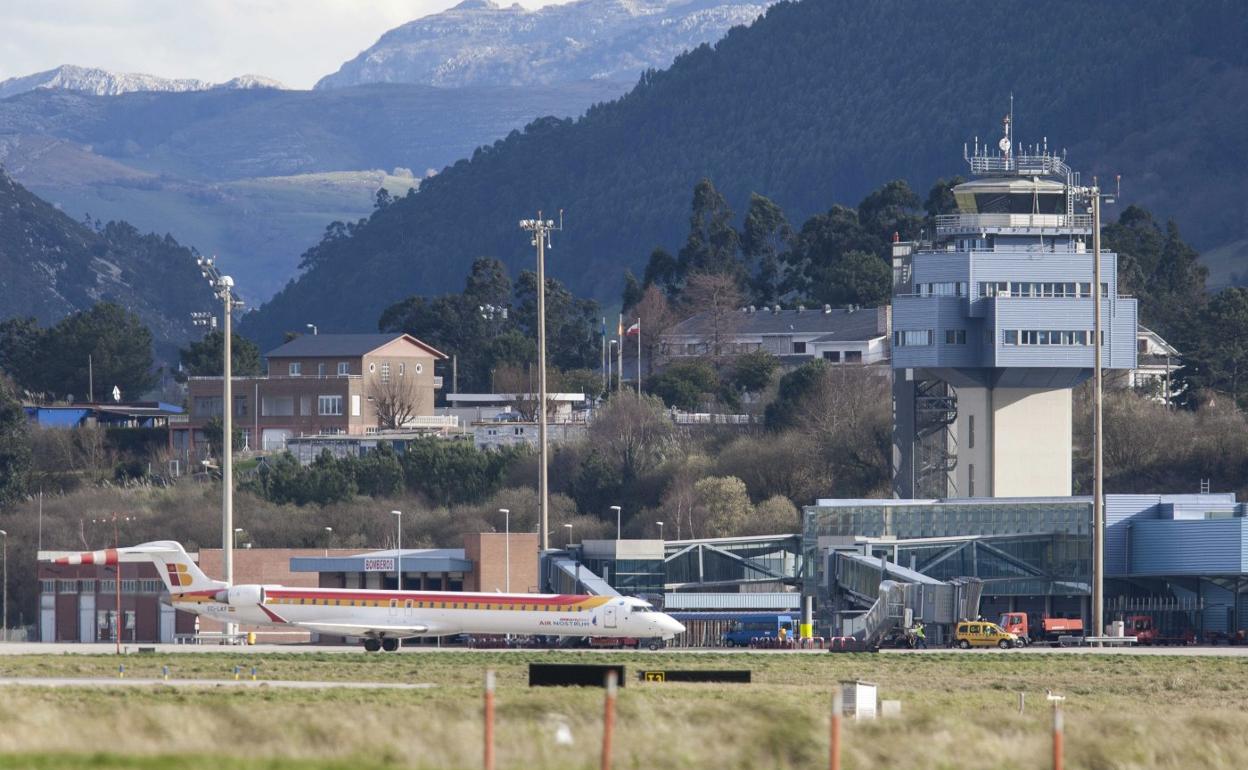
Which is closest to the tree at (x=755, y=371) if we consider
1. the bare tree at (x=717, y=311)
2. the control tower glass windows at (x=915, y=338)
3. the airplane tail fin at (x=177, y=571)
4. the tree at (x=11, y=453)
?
the bare tree at (x=717, y=311)

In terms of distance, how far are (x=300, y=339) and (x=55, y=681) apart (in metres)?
125

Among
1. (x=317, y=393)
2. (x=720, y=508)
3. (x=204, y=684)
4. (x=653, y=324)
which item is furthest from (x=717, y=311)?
(x=204, y=684)

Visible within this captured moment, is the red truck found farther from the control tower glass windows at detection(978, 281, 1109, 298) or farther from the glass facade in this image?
the control tower glass windows at detection(978, 281, 1109, 298)

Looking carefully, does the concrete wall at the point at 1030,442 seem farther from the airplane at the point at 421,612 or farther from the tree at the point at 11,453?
the tree at the point at 11,453

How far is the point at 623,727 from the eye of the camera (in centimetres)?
3738

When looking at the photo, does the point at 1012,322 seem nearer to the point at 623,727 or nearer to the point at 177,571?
the point at 177,571

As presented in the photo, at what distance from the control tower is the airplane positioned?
129ft

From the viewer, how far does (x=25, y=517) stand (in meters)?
142

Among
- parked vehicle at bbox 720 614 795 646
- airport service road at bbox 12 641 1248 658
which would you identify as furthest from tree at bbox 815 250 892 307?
airport service road at bbox 12 641 1248 658

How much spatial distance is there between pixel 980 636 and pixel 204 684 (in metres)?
38.2

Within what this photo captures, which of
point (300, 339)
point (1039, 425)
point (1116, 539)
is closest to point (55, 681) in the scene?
point (1116, 539)

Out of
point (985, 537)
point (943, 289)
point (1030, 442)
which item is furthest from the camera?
point (1030, 442)

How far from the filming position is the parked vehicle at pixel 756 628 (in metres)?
88.2

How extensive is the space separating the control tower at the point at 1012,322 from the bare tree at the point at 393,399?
62350 millimetres
